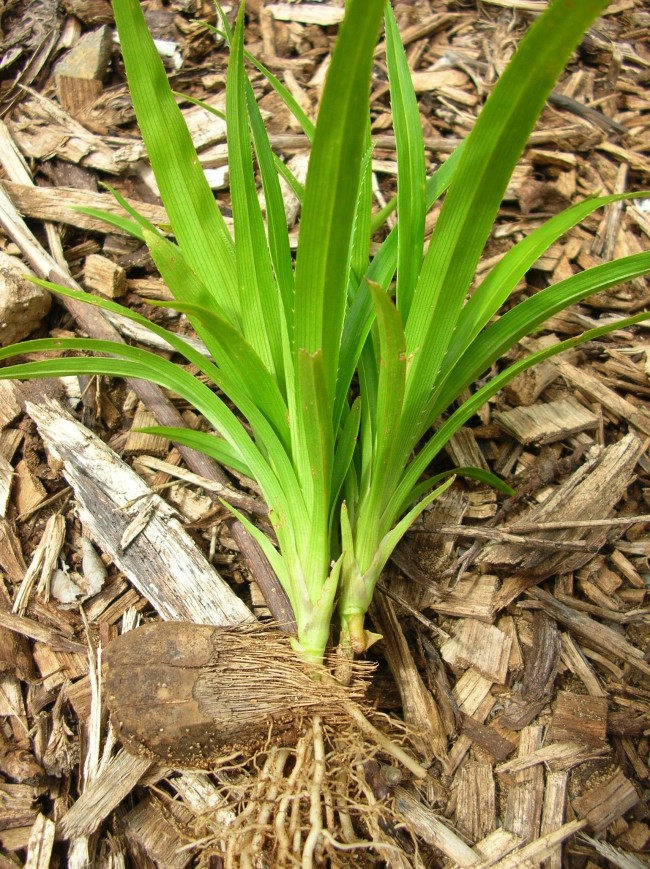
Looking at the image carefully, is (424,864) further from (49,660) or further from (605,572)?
(49,660)

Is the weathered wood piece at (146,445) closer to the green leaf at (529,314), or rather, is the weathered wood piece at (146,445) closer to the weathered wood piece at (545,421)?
the green leaf at (529,314)

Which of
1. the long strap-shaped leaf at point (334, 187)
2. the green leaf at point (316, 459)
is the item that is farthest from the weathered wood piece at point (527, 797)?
the long strap-shaped leaf at point (334, 187)

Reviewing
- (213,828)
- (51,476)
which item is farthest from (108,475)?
(213,828)

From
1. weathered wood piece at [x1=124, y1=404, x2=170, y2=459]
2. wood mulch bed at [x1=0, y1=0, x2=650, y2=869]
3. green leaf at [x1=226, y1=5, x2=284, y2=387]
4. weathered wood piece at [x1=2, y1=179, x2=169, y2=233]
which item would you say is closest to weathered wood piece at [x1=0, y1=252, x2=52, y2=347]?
wood mulch bed at [x1=0, y1=0, x2=650, y2=869]

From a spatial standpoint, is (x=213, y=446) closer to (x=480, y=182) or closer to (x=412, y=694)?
(x=412, y=694)

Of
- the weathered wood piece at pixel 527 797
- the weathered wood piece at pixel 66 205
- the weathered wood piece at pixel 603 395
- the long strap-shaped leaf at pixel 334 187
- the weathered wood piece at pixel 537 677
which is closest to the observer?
the long strap-shaped leaf at pixel 334 187

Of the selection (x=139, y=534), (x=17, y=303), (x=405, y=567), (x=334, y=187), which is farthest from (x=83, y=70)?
(x=405, y=567)

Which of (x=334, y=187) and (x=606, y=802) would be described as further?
(x=606, y=802)
